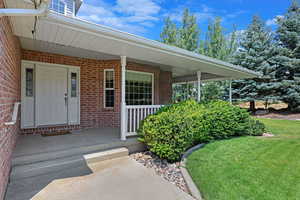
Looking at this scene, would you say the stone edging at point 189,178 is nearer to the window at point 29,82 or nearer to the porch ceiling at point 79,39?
the porch ceiling at point 79,39

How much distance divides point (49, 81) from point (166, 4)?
1274cm

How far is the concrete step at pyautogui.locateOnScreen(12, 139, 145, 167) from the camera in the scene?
11.0 ft

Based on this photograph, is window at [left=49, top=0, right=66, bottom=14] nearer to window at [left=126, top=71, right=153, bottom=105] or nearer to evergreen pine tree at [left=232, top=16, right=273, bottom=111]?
window at [left=126, top=71, right=153, bottom=105]

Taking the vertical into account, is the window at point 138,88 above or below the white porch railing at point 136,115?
above

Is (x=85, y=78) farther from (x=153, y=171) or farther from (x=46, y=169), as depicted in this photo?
(x=153, y=171)

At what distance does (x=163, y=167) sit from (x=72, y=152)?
2111mm

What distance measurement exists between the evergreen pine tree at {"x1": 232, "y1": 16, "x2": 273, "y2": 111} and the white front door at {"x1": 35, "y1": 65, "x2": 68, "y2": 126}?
1228cm

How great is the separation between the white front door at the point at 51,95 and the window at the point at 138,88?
2470 mm

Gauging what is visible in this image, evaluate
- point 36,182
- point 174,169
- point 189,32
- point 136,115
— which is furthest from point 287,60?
point 36,182

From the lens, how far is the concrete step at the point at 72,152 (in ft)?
11.0

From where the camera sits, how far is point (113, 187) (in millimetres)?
3053

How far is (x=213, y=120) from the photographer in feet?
17.0

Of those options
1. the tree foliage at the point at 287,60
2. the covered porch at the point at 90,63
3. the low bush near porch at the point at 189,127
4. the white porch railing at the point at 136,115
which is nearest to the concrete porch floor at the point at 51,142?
the white porch railing at the point at 136,115

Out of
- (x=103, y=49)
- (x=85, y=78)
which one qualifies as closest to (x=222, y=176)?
(x=103, y=49)
